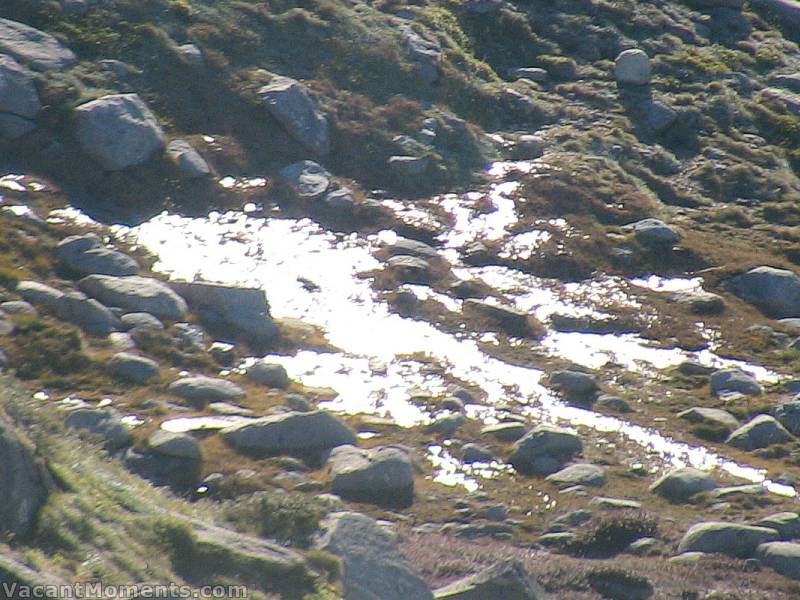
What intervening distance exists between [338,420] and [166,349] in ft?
12.9

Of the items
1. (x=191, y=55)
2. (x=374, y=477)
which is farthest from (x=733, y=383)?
(x=191, y=55)

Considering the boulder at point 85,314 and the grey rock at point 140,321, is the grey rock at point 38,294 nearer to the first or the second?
the boulder at point 85,314

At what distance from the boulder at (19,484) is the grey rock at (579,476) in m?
10.8

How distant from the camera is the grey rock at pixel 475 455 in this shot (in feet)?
57.6

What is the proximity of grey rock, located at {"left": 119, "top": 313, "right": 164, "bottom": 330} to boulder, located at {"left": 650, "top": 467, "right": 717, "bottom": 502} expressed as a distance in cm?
870

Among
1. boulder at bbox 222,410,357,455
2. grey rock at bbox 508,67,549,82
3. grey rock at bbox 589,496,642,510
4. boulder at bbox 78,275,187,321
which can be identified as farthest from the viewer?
grey rock at bbox 508,67,549,82

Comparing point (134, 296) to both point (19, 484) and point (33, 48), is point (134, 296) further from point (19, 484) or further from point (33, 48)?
point (19, 484)

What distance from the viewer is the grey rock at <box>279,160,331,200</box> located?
27109mm

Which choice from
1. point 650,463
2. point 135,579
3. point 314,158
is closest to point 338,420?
point 650,463

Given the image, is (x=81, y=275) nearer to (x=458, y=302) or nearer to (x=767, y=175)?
(x=458, y=302)

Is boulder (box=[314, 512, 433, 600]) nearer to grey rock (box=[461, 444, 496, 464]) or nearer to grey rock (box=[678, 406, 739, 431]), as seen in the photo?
grey rock (box=[461, 444, 496, 464])

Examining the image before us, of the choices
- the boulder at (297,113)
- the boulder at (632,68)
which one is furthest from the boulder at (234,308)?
the boulder at (632,68)

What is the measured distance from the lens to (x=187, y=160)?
25781 millimetres

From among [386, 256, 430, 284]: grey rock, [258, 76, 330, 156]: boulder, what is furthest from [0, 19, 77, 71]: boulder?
[386, 256, 430, 284]: grey rock
